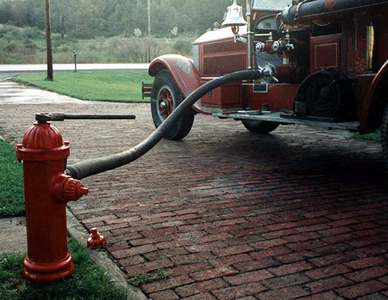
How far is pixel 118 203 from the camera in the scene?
410 centimetres

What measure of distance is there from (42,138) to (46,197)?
29 cm

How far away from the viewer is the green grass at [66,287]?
2.45m

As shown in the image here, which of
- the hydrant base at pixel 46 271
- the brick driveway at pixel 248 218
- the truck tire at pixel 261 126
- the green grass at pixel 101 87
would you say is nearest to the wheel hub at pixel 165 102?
the brick driveway at pixel 248 218

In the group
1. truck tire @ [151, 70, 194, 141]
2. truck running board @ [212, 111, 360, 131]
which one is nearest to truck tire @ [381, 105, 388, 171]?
truck running board @ [212, 111, 360, 131]

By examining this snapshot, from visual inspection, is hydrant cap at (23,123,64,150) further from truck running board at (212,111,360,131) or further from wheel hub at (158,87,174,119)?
wheel hub at (158,87,174,119)

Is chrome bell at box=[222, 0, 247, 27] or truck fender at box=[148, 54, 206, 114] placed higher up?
chrome bell at box=[222, 0, 247, 27]

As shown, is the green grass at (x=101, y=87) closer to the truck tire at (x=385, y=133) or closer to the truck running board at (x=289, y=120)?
the truck running board at (x=289, y=120)

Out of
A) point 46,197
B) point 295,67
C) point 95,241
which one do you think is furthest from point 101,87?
point 46,197

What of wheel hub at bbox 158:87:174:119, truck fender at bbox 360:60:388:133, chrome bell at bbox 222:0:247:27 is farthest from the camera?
wheel hub at bbox 158:87:174:119

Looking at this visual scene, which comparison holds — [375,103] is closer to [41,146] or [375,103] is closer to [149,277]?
[149,277]

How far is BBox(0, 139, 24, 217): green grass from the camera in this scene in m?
3.74

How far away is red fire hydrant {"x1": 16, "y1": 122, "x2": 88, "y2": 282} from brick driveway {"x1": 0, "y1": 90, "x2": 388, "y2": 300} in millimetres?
431

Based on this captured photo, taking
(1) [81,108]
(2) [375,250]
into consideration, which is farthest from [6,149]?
(1) [81,108]

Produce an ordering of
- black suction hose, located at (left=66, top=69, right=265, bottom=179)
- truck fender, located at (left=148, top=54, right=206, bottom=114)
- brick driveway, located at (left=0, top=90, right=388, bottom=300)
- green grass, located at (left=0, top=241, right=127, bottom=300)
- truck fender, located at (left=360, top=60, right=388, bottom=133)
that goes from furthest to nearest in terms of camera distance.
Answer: truck fender, located at (left=148, top=54, right=206, bottom=114), truck fender, located at (left=360, top=60, right=388, bottom=133), black suction hose, located at (left=66, top=69, right=265, bottom=179), brick driveway, located at (left=0, top=90, right=388, bottom=300), green grass, located at (left=0, top=241, right=127, bottom=300)
